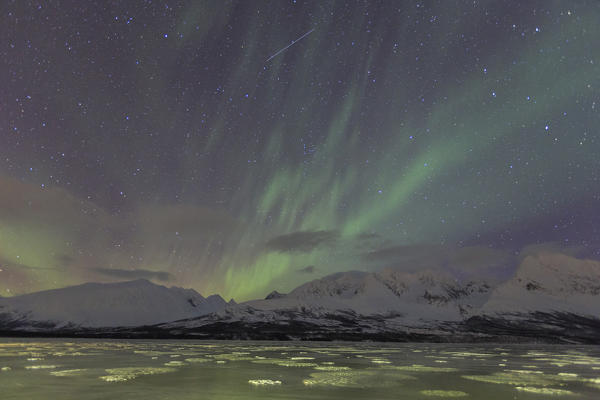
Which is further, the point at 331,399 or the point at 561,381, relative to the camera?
the point at 561,381

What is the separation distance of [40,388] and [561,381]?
107 feet

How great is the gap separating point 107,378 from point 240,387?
32.3 ft

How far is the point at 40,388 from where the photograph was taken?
23891 millimetres

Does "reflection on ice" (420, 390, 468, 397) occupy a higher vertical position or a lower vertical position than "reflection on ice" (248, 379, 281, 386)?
lower

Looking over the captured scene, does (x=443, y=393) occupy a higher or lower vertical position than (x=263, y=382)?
lower

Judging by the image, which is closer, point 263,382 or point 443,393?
point 443,393

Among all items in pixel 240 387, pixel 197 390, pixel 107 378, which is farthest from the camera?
pixel 107 378

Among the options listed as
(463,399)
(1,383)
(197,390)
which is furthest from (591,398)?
(1,383)

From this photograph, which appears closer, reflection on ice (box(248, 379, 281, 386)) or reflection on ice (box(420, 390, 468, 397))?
reflection on ice (box(420, 390, 468, 397))

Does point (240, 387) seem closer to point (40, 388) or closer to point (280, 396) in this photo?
point (280, 396)

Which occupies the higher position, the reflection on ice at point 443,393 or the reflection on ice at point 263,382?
the reflection on ice at point 263,382

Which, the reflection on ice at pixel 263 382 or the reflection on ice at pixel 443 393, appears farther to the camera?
the reflection on ice at pixel 263 382

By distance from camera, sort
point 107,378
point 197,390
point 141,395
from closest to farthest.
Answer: point 141,395 < point 197,390 < point 107,378

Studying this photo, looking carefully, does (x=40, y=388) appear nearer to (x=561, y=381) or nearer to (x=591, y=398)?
(x=591, y=398)
